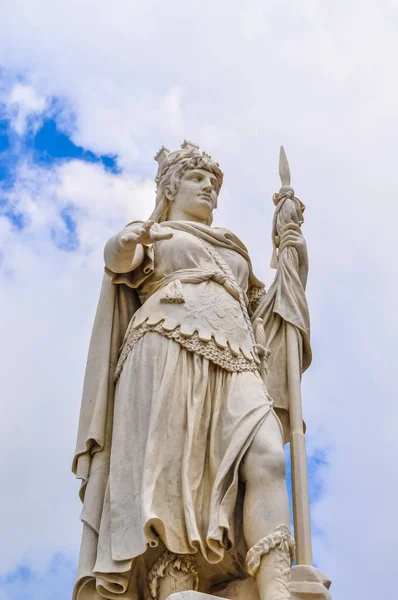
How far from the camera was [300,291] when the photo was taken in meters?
10.2

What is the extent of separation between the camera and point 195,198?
34.0ft

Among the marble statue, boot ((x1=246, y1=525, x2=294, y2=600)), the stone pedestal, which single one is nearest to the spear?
the marble statue

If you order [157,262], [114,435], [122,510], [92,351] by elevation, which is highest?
[157,262]

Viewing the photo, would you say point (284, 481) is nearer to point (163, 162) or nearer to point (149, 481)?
point (149, 481)

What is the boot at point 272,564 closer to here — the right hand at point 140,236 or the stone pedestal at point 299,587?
the stone pedestal at point 299,587

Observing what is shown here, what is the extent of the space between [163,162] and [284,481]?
4055mm

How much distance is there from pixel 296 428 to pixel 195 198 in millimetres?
2575

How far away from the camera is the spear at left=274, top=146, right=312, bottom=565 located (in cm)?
870

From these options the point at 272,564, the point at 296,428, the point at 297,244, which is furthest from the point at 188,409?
the point at 297,244

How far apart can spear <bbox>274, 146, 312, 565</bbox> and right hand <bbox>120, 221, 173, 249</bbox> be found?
172cm

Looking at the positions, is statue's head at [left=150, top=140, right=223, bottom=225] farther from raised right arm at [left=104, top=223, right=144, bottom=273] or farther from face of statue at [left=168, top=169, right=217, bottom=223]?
raised right arm at [left=104, top=223, right=144, bottom=273]

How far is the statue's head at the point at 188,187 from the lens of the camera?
10.4 meters

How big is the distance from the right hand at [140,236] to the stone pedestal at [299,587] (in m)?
2.94

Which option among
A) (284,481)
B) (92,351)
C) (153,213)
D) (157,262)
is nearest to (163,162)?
(153,213)
